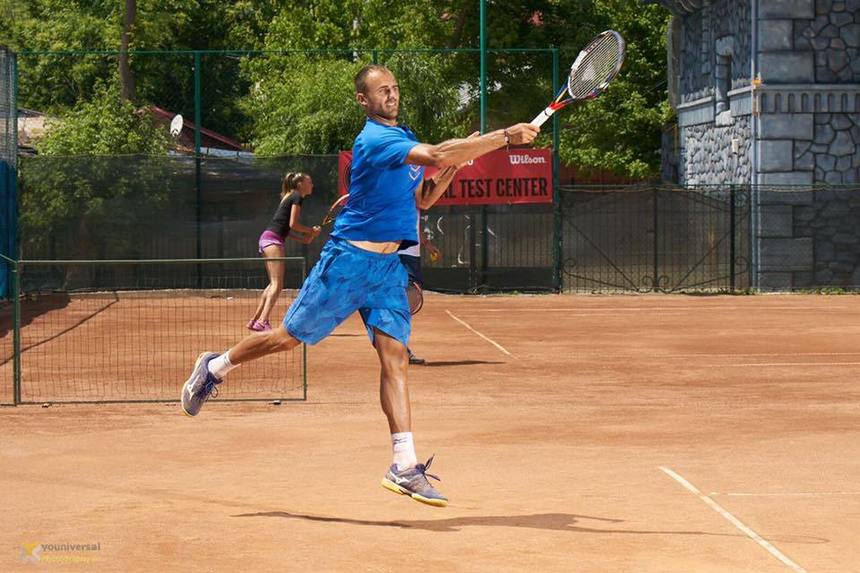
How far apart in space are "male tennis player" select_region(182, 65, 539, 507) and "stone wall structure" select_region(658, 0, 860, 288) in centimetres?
2057

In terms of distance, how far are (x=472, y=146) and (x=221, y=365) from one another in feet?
6.71

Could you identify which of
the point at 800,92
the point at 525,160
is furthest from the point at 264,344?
the point at 800,92

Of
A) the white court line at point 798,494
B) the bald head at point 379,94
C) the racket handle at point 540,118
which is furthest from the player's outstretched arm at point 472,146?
the white court line at point 798,494

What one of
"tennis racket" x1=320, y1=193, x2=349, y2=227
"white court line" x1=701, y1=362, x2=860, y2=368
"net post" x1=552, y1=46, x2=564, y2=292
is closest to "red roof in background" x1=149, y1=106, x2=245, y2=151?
"net post" x1=552, y1=46, x2=564, y2=292

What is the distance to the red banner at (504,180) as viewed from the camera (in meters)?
27.1

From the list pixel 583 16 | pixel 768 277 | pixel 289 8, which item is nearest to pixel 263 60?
pixel 289 8

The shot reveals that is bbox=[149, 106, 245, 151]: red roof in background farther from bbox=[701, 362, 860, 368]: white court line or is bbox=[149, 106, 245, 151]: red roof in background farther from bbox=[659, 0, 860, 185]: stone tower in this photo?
bbox=[701, 362, 860, 368]: white court line

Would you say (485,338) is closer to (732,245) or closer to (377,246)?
(732,245)

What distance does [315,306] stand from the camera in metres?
7.84

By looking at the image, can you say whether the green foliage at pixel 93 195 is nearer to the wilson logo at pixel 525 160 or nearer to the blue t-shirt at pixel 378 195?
the wilson logo at pixel 525 160

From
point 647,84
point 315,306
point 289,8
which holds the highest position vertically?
point 289,8

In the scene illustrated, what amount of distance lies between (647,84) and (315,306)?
109 ft

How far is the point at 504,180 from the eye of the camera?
89.4 feet

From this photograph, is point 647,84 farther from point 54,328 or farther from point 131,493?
point 131,493
